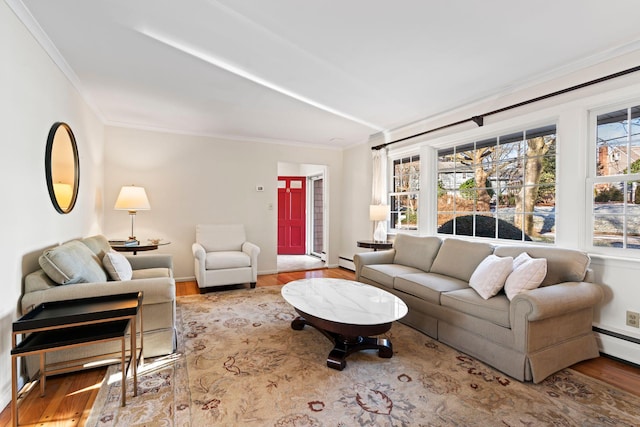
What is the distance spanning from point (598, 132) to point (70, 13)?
416 centimetres

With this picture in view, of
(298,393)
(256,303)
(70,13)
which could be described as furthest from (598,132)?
(70,13)

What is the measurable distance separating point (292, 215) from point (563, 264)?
5.75 m

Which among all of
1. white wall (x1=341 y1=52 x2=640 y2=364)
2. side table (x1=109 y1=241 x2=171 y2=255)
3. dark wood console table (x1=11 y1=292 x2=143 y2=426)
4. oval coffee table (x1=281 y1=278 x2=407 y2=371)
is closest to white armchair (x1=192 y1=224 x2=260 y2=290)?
side table (x1=109 y1=241 x2=171 y2=255)

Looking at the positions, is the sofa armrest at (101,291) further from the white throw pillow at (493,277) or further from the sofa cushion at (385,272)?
the white throw pillow at (493,277)

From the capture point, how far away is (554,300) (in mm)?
2131

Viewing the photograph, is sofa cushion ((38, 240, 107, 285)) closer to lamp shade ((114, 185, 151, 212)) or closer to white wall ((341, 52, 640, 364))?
lamp shade ((114, 185, 151, 212))

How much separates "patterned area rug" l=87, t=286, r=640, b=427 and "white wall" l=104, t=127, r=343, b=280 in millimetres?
2521

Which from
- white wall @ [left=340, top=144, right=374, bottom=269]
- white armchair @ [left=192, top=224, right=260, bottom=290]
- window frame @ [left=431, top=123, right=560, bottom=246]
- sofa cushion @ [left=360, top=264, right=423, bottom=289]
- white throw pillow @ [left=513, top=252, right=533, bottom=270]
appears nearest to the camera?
white throw pillow @ [left=513, top=252, right=533, bottom=270]

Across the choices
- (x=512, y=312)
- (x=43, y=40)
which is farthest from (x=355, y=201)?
(x=43, y=40)

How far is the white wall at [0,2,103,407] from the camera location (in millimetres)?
1881

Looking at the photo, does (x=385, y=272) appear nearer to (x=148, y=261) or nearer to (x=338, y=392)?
(x=338, y=392)

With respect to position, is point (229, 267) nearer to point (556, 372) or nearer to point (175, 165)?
point (175, 165)

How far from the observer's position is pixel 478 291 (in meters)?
2.57

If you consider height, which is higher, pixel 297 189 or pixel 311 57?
pixel 311 57
